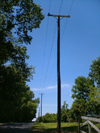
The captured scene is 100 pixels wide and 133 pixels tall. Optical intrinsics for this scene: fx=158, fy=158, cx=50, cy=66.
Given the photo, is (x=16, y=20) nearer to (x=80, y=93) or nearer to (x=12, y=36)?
(x=12, y=36)

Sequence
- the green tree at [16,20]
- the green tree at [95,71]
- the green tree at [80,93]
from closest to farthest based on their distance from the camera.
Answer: the green tree at [16,20] < the green tree at [95,71] < the green tree at [80,93]

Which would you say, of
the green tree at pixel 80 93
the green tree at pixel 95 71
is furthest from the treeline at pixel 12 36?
the green tree at pixel 80 93

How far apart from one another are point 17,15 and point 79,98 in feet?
131

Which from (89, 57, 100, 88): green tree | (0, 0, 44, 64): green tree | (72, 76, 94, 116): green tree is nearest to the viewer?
(0, 0, 44, 64): green tree

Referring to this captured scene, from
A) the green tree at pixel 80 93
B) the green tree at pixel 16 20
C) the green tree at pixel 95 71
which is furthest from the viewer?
the green tree at pixel 80 93

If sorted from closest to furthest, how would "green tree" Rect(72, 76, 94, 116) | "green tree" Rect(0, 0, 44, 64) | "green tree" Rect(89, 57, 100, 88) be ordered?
"green tree" Rect(0, 0, 44, 64) → "green tree" Rect(89, 57, 100, 88) → "green tree" Rect(72, 76, 94, 116)

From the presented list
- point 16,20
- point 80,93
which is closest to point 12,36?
point 16,20

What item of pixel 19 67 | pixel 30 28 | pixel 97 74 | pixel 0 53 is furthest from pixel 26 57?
pixel 97 74

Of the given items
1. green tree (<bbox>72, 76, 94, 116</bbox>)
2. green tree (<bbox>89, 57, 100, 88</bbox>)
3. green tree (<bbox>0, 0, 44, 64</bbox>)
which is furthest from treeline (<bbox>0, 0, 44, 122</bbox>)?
green tree (<bbox>72, 76, 94, 116</bbox>)

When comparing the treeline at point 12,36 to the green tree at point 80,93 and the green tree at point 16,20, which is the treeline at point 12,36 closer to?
the green tree at point 16,20

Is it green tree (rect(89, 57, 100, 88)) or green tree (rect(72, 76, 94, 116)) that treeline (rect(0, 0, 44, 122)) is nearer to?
green tree (rect(89, 57, 100, 88))

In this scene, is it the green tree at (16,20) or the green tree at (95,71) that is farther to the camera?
the green tree at (95,71)

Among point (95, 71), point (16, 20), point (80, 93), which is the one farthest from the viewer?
point (80, 93)

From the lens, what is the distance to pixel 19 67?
17719 mm
